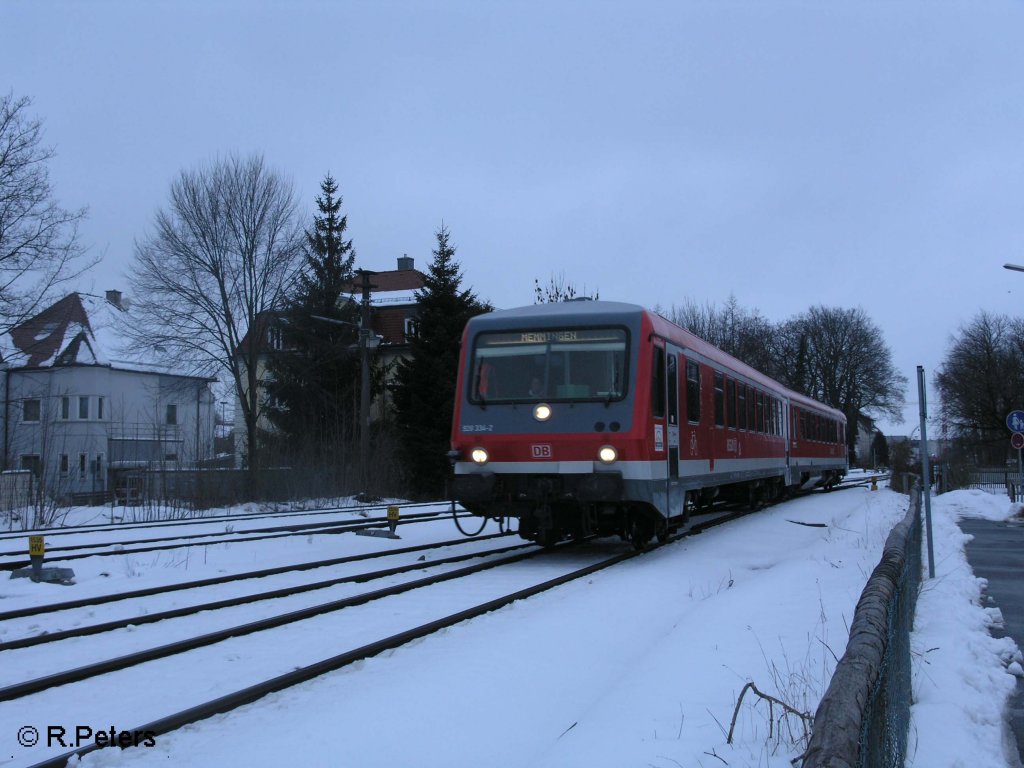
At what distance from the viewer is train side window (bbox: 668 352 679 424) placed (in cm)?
1206

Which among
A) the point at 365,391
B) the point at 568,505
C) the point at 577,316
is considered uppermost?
the point at 365,391

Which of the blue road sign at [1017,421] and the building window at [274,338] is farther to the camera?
the building window at [274,338]

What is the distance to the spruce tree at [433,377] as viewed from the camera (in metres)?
35.2

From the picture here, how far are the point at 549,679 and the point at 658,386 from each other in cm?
602

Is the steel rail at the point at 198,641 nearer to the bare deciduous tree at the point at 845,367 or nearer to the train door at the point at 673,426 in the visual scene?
the train door at the point at 673,426

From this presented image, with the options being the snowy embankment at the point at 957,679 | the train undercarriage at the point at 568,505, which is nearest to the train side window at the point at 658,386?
the train undercarriage at the point at 568,505

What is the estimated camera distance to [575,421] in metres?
11.2

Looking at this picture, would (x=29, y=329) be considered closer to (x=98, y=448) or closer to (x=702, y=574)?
(x=702, y=574)

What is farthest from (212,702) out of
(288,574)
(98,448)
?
(98,448)

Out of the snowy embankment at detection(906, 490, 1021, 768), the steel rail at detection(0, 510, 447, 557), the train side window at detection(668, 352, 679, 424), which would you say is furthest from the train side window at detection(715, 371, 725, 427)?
the steel rail at detection(0, 510, 447, 557)

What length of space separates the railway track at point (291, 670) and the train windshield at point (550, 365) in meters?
2.11

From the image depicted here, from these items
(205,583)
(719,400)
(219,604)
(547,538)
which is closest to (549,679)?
(219,604)

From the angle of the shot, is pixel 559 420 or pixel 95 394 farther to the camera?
pixel 95 394

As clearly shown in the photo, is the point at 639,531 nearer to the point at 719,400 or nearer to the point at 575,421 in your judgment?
the point at 575,421
